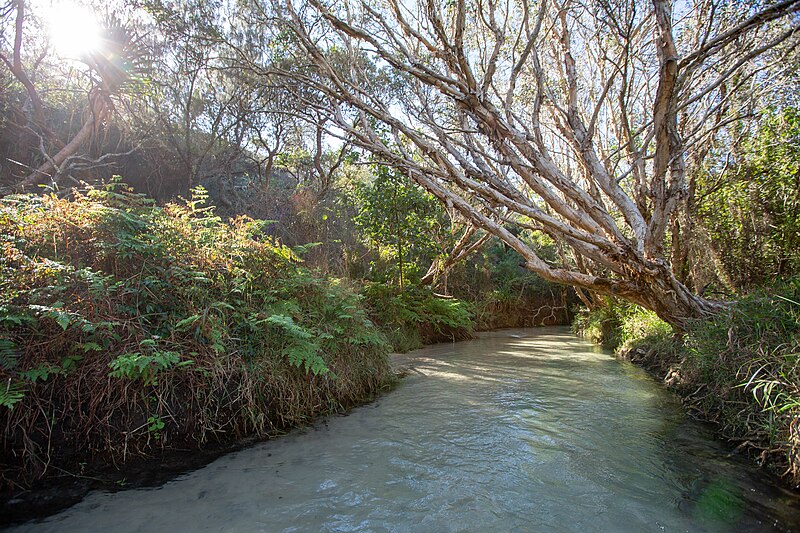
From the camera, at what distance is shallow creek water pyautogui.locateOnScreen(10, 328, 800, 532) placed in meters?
2.56

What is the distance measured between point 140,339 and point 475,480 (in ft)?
10.1

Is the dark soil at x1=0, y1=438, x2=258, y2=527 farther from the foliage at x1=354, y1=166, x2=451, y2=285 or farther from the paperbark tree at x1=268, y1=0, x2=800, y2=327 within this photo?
the foliage at x1=354, y1=166, x2=451, y2=285

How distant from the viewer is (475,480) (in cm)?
310

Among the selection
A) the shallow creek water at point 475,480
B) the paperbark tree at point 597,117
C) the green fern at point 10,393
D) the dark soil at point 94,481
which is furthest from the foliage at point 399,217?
the green fern at point 10,393

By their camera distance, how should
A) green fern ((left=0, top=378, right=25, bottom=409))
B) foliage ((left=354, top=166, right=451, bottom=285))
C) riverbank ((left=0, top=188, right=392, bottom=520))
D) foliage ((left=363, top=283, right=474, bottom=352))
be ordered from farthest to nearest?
foliage ((left=354, top=166, right=451, bottom=285)) < foliage ((left=363, top=283, right=474, bottom=352)) < riverbank ((left=0, top=188, right=392, bottom=520)) < green fern ((left=0, top=378, right=25, bottom=409))

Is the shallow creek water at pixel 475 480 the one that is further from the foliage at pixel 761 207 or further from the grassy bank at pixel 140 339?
the foliage at pixel 761 207

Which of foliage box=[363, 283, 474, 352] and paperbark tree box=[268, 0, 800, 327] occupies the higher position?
paperbark tree box=[268, 0, 800, 327]

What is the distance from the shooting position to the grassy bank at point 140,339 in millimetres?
3010

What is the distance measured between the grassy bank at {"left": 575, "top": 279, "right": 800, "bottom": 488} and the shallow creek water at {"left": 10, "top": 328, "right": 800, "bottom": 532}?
222mm

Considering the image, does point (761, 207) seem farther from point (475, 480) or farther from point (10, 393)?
point (10, 393)

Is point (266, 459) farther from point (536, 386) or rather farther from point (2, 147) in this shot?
point (2, 147)

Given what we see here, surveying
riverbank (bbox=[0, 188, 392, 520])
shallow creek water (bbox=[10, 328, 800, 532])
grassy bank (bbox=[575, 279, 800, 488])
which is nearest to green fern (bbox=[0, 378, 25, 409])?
riverbank (bbox=[0, 188, 392, 520])

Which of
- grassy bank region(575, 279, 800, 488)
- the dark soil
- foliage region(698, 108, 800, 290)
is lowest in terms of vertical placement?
the dark soil

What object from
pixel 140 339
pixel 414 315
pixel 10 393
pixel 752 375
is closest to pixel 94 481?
pixel 10 393
